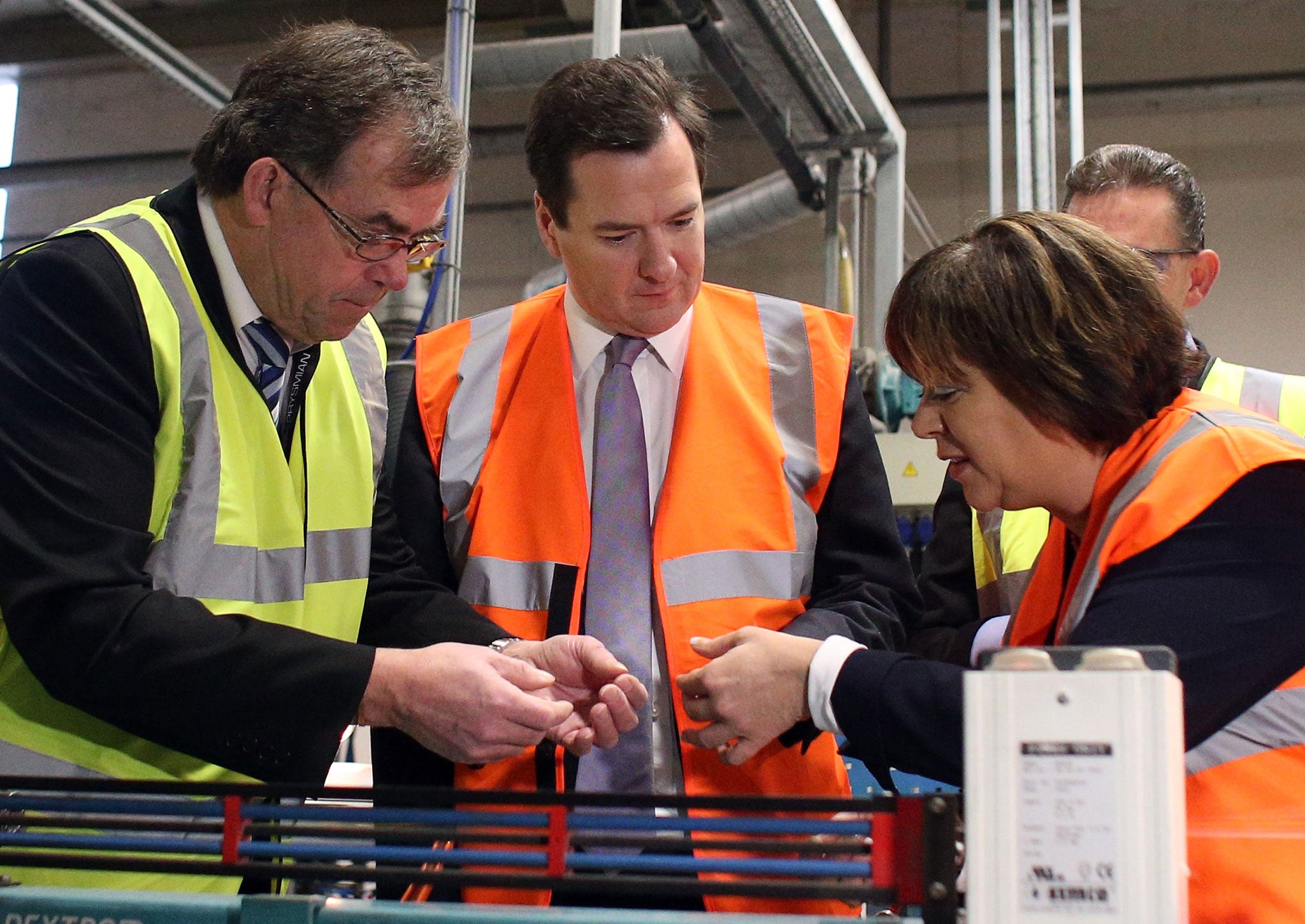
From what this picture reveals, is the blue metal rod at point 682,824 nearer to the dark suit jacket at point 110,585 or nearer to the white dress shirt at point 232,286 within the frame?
the dark suit jacket at point 110,585

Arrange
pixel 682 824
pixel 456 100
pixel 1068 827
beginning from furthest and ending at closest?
pixel 456 100 → pixel 682 824 → pixel 1068 827

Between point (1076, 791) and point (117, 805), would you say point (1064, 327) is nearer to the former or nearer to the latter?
point (1076, 791)

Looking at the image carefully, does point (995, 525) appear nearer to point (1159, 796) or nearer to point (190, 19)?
point (1159, 796)

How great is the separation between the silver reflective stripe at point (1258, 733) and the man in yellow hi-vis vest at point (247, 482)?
1.78ft

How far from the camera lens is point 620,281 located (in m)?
1.54

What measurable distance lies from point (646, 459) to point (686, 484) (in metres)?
0.07

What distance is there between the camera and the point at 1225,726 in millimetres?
973

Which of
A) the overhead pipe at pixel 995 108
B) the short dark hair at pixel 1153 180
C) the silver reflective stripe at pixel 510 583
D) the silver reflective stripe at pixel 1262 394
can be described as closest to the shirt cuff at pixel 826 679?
the silver reflective stripe at pixel 510 583

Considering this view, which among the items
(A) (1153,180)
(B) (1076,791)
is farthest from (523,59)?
(B) (1076,791)

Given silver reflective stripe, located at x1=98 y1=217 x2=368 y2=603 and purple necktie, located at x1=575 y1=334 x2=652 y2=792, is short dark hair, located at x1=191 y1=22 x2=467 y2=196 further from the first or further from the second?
purple necktie, located at x1=575 y1=334 x2=652 y2=792

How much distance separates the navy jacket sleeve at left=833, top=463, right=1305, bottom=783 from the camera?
943 mm

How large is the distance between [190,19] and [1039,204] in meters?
6.02

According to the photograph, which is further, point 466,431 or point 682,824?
point 466,431

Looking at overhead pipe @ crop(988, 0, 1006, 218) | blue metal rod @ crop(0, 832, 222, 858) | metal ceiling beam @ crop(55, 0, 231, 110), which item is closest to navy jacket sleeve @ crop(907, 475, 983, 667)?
blue metal rod @ crop(0, 832, 222, 858)
